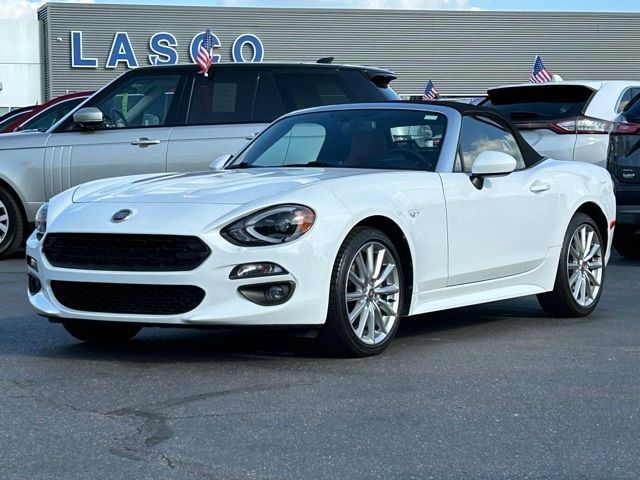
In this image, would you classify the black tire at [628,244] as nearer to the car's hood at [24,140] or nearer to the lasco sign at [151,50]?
the car's hood at [24,140]

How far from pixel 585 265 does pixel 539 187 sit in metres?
0.80

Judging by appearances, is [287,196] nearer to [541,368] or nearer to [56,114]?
[541,368]

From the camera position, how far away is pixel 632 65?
58094 mm

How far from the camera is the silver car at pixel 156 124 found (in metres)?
11.8

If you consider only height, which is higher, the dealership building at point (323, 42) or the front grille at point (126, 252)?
the front grille at point (126, 252)

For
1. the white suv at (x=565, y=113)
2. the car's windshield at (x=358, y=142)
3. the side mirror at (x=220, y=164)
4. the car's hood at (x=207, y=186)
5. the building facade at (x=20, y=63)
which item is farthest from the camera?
the building facade at (x=20, y=63)

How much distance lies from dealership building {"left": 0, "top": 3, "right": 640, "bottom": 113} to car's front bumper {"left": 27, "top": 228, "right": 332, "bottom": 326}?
45.0 metres

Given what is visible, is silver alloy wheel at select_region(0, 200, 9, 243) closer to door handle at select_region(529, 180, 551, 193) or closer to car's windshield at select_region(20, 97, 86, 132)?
car's windshield at select_region(20, 97, 86, 132)

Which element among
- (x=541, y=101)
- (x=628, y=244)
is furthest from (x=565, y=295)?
(x=541, y=101)

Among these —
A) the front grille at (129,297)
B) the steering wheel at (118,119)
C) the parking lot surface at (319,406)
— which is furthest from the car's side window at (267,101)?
the front grille at (129,297)

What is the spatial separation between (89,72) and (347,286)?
151 ft

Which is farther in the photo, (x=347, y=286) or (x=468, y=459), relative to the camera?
(x=347, y=286)

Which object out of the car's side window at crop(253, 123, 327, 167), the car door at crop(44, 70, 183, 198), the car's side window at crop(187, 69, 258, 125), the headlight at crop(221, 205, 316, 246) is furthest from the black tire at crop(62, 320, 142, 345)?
the car's side window at crop(187, 69, 258, 125)

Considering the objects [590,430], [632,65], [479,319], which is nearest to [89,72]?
[632,65]
